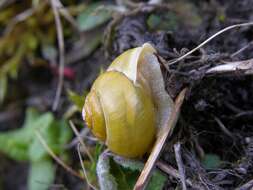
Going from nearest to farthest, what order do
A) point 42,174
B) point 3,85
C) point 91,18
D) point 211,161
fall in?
point 211,161 → point 42,174 → point 91,18 → point 3,85

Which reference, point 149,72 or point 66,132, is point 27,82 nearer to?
point 66,132

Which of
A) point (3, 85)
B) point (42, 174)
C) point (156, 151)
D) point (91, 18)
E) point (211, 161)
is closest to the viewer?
point (156, 151)

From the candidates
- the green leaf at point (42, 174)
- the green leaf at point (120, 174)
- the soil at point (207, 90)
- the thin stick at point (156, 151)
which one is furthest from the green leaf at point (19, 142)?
the thin stick at point (156, 151)

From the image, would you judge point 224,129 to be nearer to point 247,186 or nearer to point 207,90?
point 207,90

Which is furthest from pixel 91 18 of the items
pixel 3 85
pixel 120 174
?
pixel 120 174

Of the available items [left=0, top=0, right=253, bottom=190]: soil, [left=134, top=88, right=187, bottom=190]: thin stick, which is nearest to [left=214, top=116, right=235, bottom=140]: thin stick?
[left=0, top=0, right=253, bottom=190]: soil

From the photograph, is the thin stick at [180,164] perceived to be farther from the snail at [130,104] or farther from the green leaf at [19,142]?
the green leaf at [19,142]

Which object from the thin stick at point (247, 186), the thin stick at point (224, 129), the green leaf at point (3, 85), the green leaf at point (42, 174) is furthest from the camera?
the green leaf at point (3, 85)
